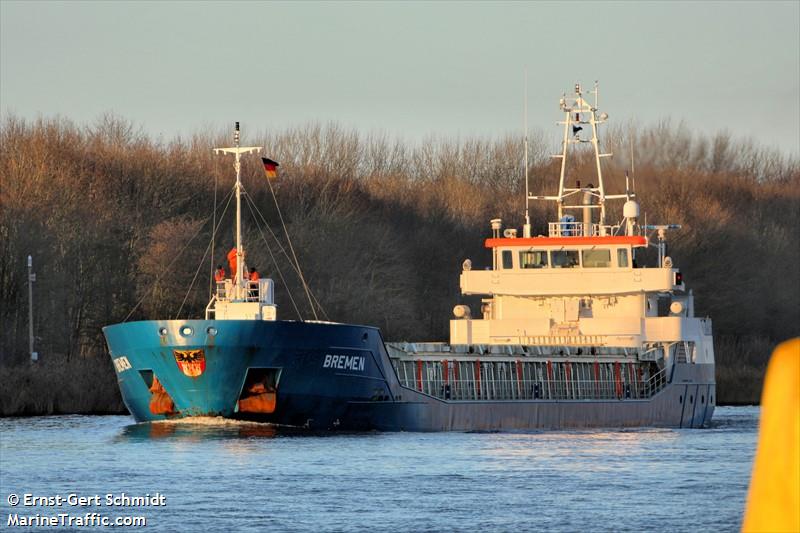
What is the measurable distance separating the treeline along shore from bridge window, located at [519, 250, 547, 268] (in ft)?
32.8

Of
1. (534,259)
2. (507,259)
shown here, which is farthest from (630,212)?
(507,259)

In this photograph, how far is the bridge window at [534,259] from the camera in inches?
1735

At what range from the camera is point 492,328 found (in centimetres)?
4525

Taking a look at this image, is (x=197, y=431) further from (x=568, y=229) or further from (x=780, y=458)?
(x=780, y=458)

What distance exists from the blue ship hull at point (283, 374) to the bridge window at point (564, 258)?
23.2ft

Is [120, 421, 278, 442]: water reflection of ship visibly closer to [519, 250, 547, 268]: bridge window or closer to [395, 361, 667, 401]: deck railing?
[395, 361, 667, 401]: deck railing

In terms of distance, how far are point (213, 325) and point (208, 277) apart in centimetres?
2992

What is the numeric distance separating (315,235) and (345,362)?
3747 centimetres

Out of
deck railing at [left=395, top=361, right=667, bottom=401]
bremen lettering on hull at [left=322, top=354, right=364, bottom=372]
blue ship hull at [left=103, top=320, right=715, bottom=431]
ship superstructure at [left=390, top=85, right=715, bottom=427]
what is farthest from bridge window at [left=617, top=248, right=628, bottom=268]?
bremen lettering on hull at [left=322, top=354, right=364, bottom=372]

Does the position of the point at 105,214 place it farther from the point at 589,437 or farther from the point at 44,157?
the point at 589,437

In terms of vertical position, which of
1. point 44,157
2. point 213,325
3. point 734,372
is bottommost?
point 734,372

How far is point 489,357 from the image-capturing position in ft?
132

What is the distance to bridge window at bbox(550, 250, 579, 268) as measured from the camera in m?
43.9

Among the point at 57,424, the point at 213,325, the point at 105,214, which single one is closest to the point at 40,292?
the point at 105,214
